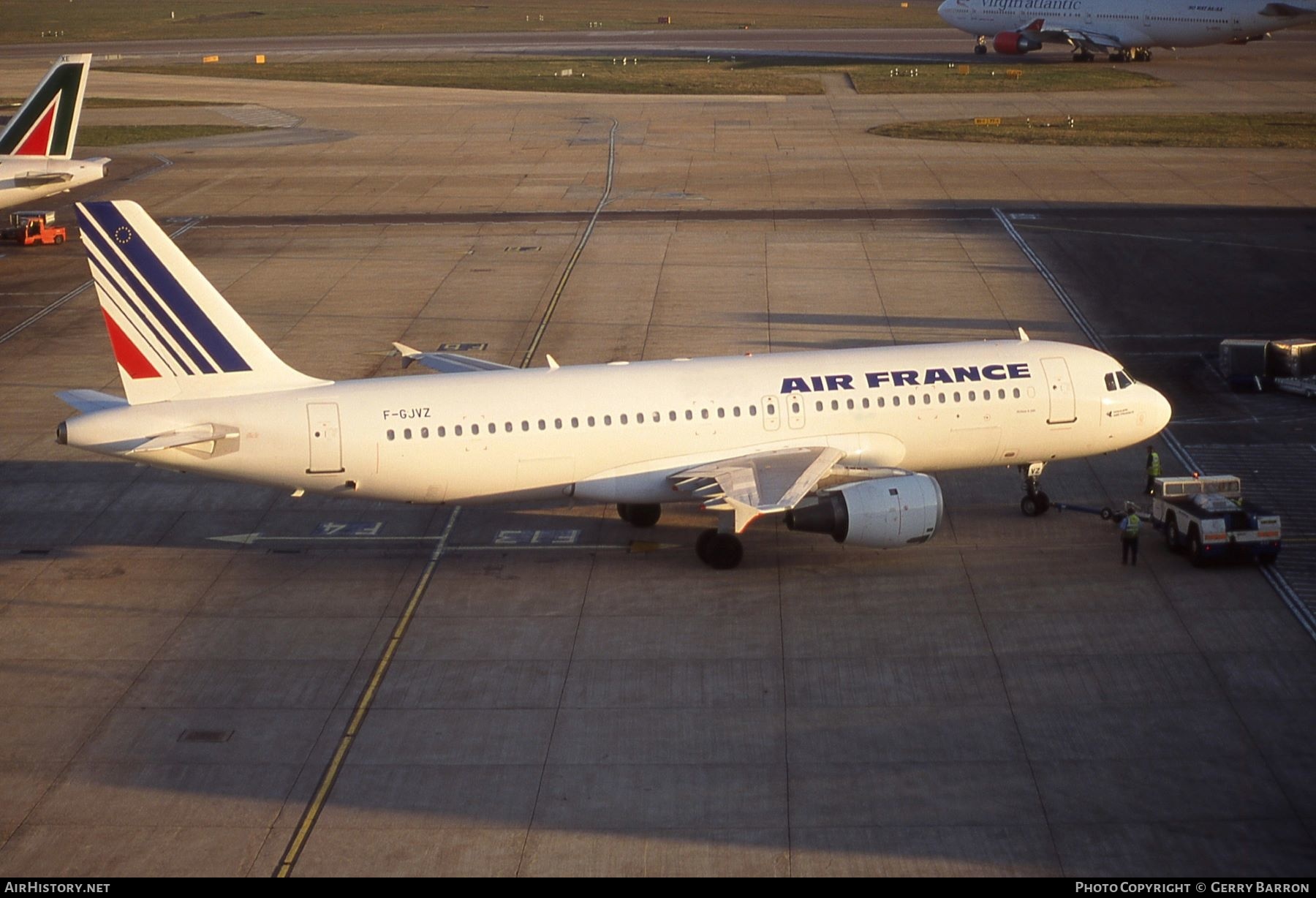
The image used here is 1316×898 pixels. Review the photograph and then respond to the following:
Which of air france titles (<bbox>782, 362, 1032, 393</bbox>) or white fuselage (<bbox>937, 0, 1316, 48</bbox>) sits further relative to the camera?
white fuselage (<bbox>937, 0, 1316, 48</bbox>)

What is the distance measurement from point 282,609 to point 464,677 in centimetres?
521

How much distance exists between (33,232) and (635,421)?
45992 millimetres

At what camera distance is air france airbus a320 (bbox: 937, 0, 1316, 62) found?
118188 millimetres

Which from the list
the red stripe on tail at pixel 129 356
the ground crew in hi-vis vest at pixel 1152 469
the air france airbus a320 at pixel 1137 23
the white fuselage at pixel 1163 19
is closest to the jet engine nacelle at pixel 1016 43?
the air france airbus a320 at pixel 1137 23

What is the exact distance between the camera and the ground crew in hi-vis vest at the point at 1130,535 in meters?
30.4

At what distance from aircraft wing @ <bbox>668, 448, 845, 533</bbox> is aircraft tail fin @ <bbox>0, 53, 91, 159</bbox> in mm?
40962

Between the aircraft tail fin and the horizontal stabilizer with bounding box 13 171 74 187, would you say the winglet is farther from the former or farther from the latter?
the horizontal stabilizer with bounding box 13 171 74 187

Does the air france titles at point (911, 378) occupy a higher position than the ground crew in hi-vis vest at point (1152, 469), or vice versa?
the air france titles at point (911, 378)

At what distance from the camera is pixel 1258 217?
216ft

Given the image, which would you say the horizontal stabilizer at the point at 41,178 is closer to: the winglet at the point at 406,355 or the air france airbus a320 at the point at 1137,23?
the winglet at the point at 406,355

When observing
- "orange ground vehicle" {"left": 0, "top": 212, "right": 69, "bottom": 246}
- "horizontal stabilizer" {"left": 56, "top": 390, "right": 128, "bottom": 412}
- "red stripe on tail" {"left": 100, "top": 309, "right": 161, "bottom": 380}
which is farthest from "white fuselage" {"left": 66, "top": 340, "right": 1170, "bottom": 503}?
"orange ground vehicle" {"left": 0, "top": 212, "right": 69, "bottom": 246}

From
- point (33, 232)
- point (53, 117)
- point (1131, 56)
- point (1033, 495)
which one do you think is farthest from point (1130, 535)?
point (1131, 56)

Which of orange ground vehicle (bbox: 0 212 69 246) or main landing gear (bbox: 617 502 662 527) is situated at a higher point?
main landing gear (bbox: 617 502 662 527)

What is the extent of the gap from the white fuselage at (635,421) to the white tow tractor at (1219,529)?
11.0 ft
